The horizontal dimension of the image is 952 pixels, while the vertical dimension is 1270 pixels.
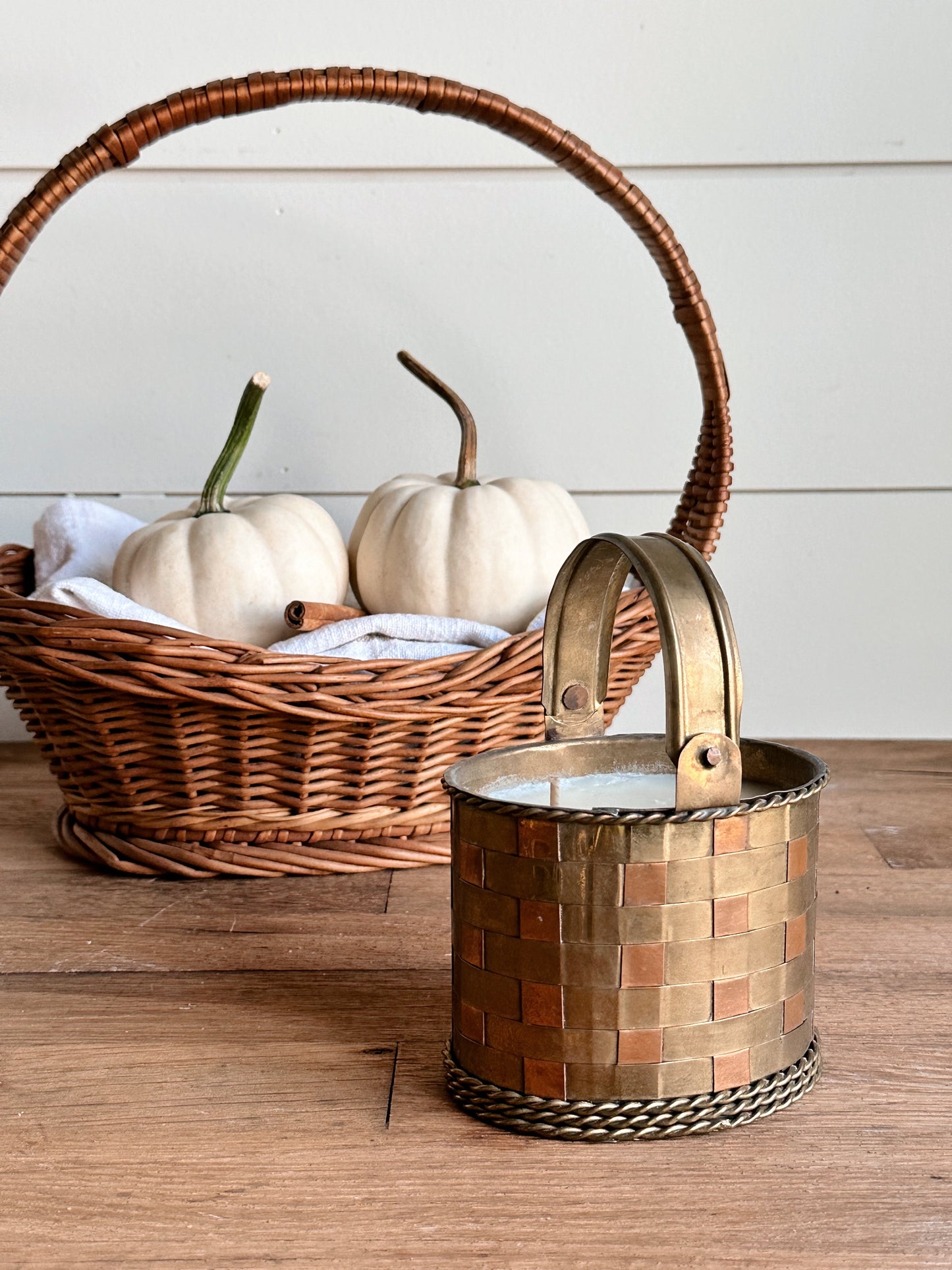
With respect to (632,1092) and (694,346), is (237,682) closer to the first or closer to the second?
(632,1092)

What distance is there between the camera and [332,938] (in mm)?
653

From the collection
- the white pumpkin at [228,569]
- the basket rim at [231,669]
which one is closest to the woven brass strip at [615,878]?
the basket rim at [231,669]

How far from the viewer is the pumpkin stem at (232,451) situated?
85 cm

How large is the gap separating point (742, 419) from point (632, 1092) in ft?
2.87

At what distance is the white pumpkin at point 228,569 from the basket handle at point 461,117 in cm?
19

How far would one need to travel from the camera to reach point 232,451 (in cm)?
86

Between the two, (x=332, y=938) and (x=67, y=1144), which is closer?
(x=67, y=1144)

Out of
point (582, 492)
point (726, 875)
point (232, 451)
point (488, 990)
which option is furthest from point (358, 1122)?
point (582, 492)

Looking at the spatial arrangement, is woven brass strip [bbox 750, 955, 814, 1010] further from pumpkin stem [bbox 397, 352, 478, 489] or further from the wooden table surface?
pumpkin stem [bbox 397, 352, 478, 489]

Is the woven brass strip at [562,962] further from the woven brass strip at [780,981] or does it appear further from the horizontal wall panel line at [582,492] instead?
the horizontal wall panel line at [582,492]

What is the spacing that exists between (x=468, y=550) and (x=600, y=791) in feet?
1.17

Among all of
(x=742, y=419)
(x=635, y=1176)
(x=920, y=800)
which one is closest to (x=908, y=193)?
(x=742, y=419)

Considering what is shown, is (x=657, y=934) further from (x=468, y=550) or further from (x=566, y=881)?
(x=468, y=550)

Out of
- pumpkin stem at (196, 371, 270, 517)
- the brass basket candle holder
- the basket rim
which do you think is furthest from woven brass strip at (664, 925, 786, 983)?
pumpkin stem at (196, 371, 270, 517)
